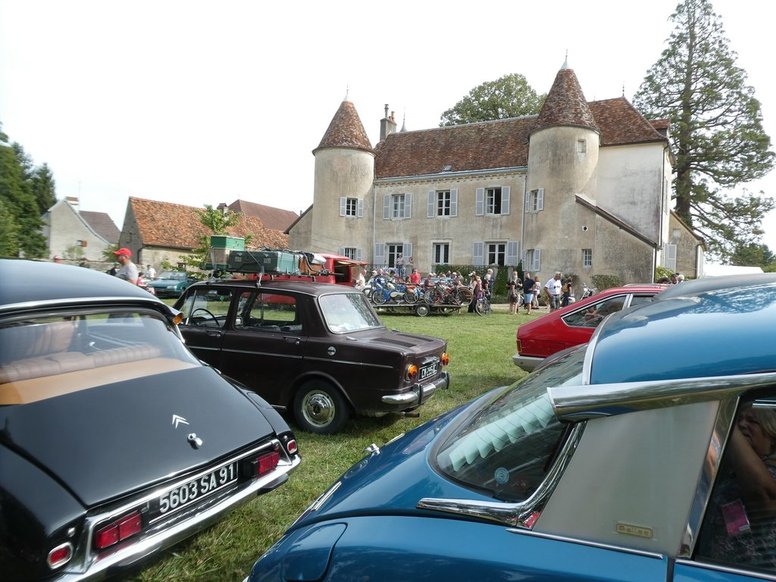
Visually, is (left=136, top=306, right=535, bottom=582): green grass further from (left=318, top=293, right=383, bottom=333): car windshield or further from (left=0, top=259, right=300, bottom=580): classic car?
(left=318, top=293, right=383, bottom=333): car windshield

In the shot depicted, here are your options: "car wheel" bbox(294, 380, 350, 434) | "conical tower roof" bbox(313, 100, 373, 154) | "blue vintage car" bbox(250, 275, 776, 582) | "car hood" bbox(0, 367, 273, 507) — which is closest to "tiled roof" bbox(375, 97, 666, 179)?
"conical tower roof" bbox(313, 100, 373, 154)

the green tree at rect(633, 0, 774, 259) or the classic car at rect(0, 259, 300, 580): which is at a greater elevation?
the green tree at rect(633, 0, 774, 259)

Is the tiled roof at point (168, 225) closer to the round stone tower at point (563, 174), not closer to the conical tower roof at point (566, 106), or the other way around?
the round stone tower at point (563, 174)

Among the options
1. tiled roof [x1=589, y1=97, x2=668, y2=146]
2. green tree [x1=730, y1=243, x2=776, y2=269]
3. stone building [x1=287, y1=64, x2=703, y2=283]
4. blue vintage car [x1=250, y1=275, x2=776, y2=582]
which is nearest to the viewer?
blue vintage car [x1=250, y1=275, x2=776, y2=582]

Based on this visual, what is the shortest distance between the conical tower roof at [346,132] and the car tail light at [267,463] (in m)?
30.8

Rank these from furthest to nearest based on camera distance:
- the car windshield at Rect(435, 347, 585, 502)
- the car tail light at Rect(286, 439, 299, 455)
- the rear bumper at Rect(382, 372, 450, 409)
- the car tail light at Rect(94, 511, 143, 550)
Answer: the rear bumper at Rect(382, 372, 450, 409)
the car tail light at Rect(286, 439, 299, 455)
the car tail light at Rect(94, 511, 143, 550)
the car windshield at Rect(435, 347, 585, 502)

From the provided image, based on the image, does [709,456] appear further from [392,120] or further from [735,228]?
[735,228]

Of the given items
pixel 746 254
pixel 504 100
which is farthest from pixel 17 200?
pixel 746 254

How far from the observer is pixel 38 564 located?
203 cm

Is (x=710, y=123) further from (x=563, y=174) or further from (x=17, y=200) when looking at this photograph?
(x=17, y=200)

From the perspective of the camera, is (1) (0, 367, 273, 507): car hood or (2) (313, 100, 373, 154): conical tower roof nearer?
(1) (0, 367, 273, 507): car hood

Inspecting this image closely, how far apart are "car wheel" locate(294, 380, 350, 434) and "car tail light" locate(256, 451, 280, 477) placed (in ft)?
6.22

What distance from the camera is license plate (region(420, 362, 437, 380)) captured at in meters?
5.42

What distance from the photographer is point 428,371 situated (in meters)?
5.58
